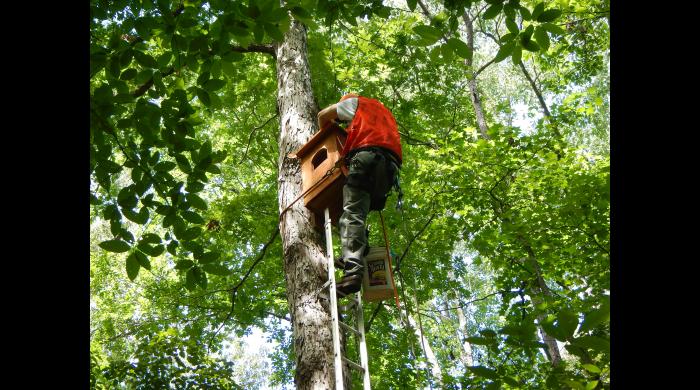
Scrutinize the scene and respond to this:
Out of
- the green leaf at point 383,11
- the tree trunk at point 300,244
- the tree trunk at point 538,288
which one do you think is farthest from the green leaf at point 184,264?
the tree trunk at point 538,288

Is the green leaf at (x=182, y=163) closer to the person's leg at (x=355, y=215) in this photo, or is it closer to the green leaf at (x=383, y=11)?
the person's leg at (x=355, y=215)

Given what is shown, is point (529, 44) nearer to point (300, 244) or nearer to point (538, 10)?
point (538, 10)

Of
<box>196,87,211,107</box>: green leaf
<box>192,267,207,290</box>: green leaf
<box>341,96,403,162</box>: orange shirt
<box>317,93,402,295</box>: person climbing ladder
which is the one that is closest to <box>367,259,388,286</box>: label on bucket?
<box>317,93,402,295</box>: person climbing ladder

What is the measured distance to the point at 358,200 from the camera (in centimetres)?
405

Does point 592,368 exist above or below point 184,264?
below

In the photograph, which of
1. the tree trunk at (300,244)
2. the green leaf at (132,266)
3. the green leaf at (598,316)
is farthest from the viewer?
the tree trunk at (300,244)

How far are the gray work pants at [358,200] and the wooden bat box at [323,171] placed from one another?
111 millimetres

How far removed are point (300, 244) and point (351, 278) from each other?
0.40 meters

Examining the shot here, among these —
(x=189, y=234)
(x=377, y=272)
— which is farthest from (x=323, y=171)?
(x=189, y=234)

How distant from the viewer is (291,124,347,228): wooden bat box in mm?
A: 4035

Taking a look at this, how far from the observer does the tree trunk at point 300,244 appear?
3246mm

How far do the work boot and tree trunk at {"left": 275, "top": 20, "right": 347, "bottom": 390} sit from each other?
15 cm
